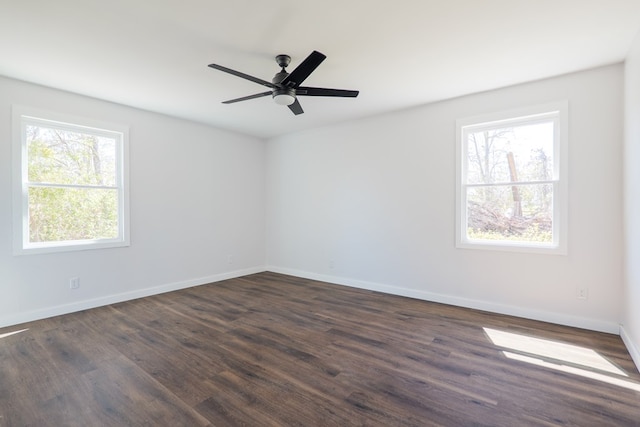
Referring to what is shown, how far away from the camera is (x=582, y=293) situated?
3068 mm

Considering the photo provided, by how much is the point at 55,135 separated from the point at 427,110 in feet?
15.3

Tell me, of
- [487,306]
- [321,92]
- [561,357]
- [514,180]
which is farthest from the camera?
[487,306]

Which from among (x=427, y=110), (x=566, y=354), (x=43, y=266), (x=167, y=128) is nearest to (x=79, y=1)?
(x=167, y=128)

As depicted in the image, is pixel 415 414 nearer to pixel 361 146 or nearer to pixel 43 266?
pixel 361 146

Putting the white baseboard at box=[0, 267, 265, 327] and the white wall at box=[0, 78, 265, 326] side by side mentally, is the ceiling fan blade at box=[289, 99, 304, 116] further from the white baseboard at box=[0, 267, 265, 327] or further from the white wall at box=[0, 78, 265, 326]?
the white baseboard at box=[0, 267, 265, 327]

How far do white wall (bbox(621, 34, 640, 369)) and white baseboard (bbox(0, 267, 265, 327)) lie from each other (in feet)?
Answer: 16.8

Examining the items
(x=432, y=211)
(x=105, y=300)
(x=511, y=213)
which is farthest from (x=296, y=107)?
(x=105, y=300)

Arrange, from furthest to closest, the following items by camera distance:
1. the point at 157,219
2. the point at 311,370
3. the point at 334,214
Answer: the point at 334,214, the point at 157,219, the point at 311,370

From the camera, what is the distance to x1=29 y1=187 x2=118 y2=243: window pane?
3.43 metres

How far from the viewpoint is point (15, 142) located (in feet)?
10.6

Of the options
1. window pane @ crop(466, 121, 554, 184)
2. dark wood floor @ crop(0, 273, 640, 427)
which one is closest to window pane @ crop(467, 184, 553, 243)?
window pane @ crop(466, 121, 554, 184)

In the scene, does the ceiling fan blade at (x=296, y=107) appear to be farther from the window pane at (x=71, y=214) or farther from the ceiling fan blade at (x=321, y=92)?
the window pane at (x=71, y=214)

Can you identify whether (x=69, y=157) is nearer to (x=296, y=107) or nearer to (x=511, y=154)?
(x=296, y=107)

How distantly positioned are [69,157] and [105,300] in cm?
185
